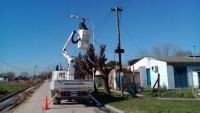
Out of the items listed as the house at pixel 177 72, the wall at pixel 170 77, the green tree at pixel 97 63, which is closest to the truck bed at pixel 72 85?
the green tree at pixel 97 63

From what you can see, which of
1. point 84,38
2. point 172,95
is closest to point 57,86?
point 84,38

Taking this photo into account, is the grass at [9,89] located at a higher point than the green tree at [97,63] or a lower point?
lower

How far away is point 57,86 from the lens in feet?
45.0

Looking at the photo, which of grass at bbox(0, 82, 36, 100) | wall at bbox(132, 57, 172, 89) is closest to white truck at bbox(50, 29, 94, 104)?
wall at bbox(132, 57, 172, 89)

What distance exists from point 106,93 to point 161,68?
29.1ft

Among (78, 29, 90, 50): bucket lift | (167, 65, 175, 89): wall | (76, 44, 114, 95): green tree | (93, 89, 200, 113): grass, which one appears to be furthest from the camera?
(167, 65, 175, 89): wall

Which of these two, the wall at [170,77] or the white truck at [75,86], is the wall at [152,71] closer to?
the wall at [170,77]

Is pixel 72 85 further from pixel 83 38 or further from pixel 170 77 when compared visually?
pixel 170 77

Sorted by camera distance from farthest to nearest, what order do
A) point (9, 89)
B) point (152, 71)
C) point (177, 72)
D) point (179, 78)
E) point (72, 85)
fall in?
point (9, 89), point (152, 71), point (177, 72), point (179, 78), point (72, 85)

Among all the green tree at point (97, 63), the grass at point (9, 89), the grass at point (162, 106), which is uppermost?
the green tree at point (97, 63)

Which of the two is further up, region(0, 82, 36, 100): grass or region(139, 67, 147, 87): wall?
region(139, 67, 147, 87): wall

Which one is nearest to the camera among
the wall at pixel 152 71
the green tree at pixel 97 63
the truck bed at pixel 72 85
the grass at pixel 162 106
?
the grass at pixel 162 106

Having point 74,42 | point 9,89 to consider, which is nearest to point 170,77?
point 74,42

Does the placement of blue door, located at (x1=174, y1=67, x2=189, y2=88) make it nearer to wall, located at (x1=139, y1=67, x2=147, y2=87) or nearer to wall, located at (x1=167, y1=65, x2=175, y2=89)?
wall, located at (x1=167, y1=65, x2=175, y2=89)
